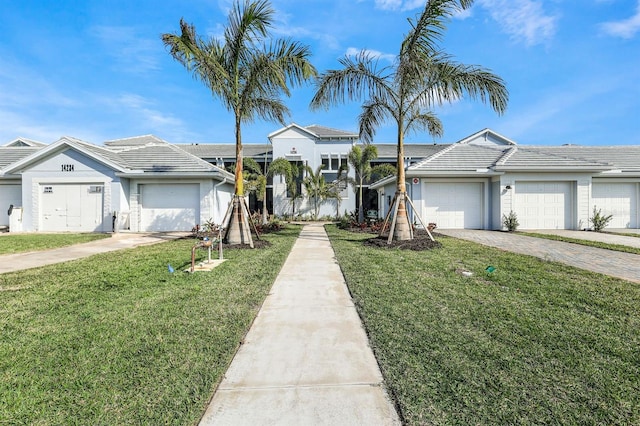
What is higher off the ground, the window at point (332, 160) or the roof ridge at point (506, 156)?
the window at point (332, 160)

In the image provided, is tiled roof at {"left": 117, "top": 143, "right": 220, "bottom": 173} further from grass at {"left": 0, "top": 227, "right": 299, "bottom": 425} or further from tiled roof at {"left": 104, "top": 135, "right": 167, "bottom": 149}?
tiled roof at {"left": 104, "top": 135, "right": 167, "bottom": 149}

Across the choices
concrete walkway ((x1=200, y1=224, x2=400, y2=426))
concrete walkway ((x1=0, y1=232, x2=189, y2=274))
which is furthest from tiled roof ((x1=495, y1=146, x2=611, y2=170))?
concrete walkway ((x1=0, y1=232, x2=189, y2=274))

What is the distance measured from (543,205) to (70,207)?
958 inches

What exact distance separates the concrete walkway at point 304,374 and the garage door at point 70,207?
15809mm

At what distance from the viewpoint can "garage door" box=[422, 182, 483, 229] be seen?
1672cm

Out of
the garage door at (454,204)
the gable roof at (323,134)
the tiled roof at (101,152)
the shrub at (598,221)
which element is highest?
the gable roof at (323,134)

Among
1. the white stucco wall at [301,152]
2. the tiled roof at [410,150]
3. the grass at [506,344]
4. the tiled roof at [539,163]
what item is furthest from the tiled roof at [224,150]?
the grass at [506,344]

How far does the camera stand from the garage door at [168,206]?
16.7 meters

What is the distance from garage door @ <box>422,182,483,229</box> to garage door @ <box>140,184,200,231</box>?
1226 centimetres

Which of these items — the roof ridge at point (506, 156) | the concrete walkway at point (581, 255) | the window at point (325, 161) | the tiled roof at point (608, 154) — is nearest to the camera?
the concrete walkway at point (581, 255)

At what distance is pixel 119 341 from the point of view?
3.47 meters

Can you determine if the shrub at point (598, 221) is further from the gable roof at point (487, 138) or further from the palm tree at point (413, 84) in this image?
Answer: the gable roof at point (487, 138)

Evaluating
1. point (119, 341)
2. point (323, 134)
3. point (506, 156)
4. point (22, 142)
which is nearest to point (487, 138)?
point (323, 134)

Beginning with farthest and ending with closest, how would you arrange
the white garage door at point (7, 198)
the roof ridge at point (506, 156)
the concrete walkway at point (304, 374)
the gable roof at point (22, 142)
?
the gable roof at point (22, 142) < the white garage door at point (7, 198) < the roof ridge at point (506, 156) < the concrete walkway at point (304, 374)
